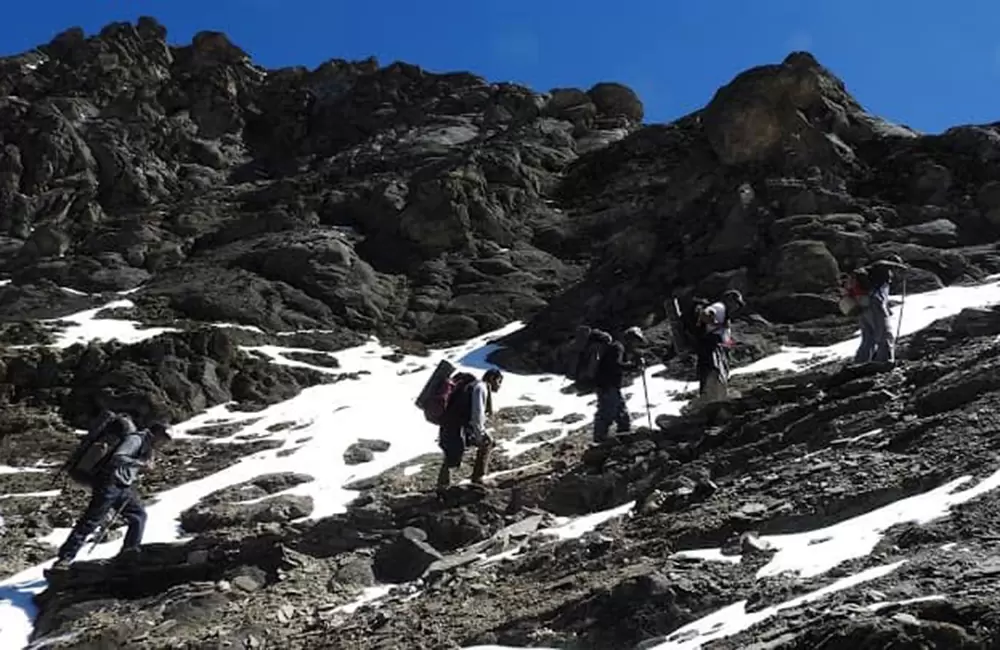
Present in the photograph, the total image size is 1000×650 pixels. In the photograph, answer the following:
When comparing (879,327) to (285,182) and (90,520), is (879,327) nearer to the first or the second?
(90,520)

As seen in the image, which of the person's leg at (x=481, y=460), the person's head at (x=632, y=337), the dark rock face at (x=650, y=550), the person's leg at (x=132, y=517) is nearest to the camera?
the dark rock face at (x=650, y=550)

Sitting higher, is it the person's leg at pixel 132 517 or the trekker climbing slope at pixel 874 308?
the trekker climbing slope at pixel 874 308

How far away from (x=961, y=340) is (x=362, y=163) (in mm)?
47503

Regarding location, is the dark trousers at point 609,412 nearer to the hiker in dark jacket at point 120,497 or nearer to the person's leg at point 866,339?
the person's leg at point 866,339

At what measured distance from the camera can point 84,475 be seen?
57.8ft

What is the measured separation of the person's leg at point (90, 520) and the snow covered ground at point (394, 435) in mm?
585

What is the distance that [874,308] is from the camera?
60.6 ft

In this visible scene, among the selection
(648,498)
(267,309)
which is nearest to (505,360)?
(267,309)

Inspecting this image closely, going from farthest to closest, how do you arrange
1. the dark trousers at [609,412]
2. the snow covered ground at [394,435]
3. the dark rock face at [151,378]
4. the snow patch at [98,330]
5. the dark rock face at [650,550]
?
the snow patch at [98,330], the dark rock face at [151,378], the dark trousers at [609,412], the snow covered ground at [394,435], the dark rock face at [650,550]

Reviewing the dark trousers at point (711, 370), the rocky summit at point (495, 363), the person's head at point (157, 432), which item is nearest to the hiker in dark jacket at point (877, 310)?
the rocky summit at point (495, 363)

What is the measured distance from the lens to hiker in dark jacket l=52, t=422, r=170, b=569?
669 inches

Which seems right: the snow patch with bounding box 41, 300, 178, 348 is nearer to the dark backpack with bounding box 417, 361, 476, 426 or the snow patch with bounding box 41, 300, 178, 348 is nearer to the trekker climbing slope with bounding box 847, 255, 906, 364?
the dark backpack with bounding box 417, 361, 476, 426

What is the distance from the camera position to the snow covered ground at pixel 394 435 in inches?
397

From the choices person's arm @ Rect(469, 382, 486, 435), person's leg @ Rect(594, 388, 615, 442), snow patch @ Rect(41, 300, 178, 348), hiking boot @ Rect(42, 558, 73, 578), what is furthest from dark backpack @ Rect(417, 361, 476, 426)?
snow patch @ Rect(41, 300, 178, 348)
